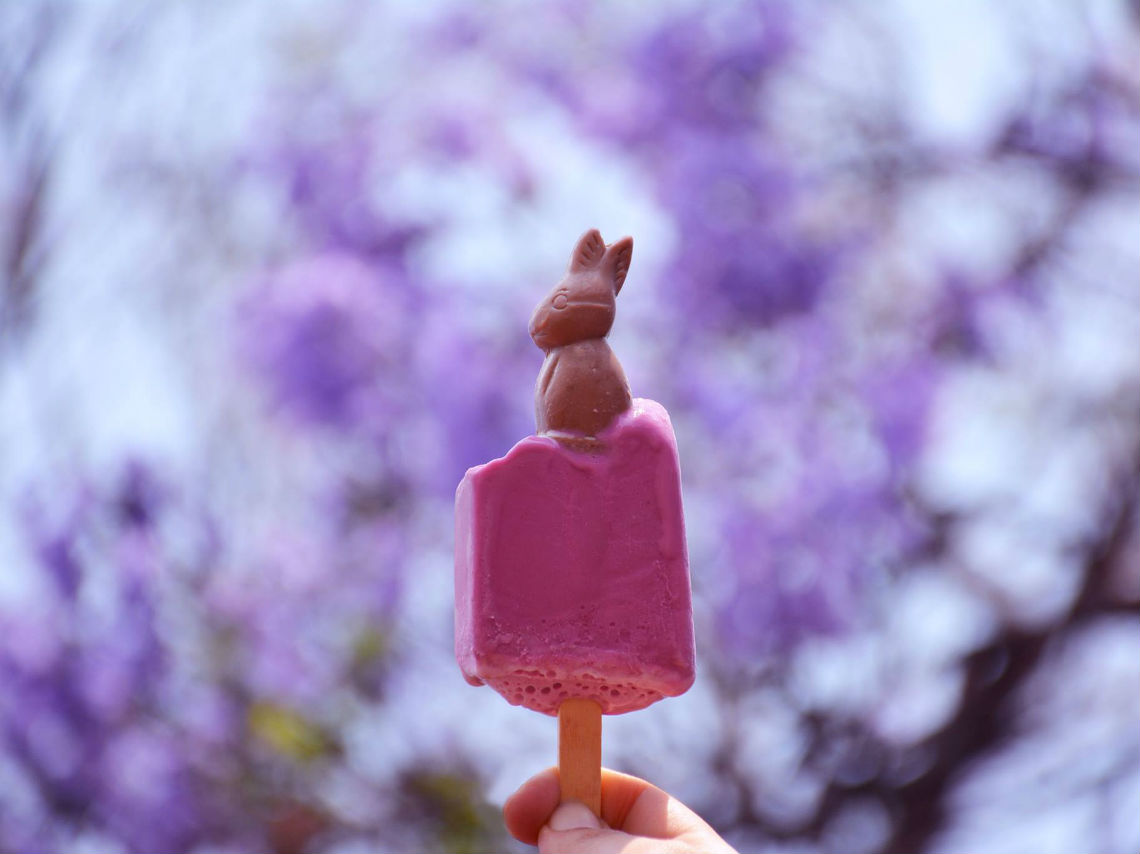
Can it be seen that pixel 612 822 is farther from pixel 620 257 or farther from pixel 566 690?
pixel 620 257

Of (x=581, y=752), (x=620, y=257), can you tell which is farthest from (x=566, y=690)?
(x=620, y=257)

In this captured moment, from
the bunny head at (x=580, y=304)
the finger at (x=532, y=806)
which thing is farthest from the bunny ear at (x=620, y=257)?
the finger at (x=532, y=806)

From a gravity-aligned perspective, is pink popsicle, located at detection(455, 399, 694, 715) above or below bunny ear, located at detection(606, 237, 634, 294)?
below

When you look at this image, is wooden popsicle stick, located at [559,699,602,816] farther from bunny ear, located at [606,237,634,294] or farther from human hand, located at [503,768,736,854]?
bunny ear, located at [606,237,634,294]

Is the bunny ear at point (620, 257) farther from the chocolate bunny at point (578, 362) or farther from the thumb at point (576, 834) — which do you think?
the thumb at point (576, 834)

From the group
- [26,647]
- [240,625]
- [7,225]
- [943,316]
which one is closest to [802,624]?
[943,316]

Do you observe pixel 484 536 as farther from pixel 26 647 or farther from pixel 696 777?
pixel 26 647

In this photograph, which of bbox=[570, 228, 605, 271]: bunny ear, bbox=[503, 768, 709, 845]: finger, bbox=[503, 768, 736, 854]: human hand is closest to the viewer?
bbox=[503, 768, 736, 854]: human hand

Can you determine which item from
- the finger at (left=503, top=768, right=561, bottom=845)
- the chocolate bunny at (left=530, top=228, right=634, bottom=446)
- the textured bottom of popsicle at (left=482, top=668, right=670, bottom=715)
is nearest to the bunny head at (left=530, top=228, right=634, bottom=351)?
the chocolate bunny at (left=530, top=228, right=634, bottom=446)

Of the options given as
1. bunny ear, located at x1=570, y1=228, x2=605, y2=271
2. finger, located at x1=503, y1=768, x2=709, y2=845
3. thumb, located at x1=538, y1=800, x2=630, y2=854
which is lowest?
thumb, located at x1=538, y1=800, x2=630, y2=854
